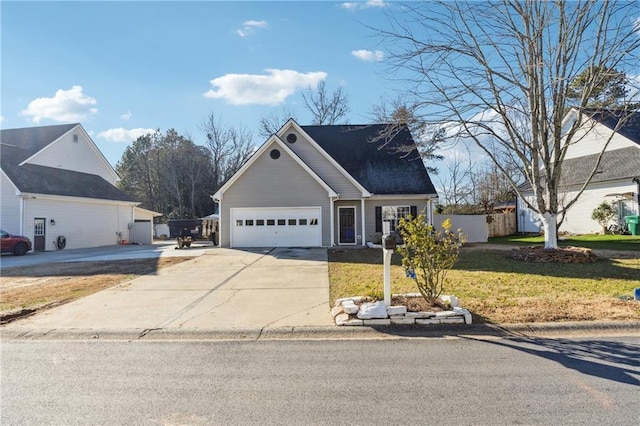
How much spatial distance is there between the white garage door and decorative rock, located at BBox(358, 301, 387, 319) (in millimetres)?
13242

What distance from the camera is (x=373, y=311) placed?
599 cm

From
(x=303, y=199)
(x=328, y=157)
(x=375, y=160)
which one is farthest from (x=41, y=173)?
(x=375, y=160)

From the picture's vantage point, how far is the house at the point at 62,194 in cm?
2108

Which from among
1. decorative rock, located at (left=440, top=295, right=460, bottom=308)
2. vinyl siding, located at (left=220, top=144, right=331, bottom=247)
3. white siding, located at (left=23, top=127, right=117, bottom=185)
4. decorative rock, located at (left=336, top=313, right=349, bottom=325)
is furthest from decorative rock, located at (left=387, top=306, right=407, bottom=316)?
white siding, located at (left=23, top=127, right=117, bottom=185)

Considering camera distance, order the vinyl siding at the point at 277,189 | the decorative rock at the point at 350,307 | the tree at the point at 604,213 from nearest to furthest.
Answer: the decorative rock at the point at 350,307, the vinyl siding at the point at 277,189, the tree at the point at 604,213

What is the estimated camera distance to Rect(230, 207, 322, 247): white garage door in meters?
19.3

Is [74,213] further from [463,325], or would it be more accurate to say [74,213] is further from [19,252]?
[463,325]

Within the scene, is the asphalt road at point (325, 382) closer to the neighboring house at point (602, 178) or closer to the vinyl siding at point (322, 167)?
the vinyl siding at point (322, 167)

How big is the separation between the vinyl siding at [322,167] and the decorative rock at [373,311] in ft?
45.3

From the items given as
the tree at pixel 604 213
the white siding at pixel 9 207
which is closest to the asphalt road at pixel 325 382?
the white siding at pixel 9 207

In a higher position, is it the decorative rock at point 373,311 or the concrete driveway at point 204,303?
the decorative rock at point 373,311

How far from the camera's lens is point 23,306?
7484mm

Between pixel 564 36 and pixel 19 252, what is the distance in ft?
84.2

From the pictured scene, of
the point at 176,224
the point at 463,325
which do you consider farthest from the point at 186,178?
the point at 463,325
